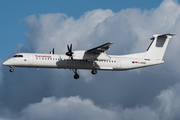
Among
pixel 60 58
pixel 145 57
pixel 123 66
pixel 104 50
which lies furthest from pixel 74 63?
pixel 145 57

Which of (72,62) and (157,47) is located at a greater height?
(157,47)

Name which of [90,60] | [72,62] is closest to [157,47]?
[90,60]

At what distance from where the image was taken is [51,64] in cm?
3173

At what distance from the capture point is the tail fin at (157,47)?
35.2 meters

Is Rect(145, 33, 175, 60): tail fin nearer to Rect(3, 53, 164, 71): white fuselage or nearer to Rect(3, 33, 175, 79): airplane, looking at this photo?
Rect(3, 33, 175, 79): airplane

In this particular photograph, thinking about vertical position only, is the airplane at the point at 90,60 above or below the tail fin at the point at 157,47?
below

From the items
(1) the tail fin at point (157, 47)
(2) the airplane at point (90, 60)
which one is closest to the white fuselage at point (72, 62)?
(2) the airplane at point (90, 60)

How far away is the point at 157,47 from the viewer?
35.5 metres

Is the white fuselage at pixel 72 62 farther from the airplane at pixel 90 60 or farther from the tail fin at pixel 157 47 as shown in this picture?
the tail fin at pixel 157 47

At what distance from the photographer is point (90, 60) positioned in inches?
1265

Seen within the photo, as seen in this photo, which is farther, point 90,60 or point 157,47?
point 157,47

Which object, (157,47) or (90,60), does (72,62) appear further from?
(157,47)

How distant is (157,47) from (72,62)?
37.1 ft

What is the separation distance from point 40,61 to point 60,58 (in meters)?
2.32
